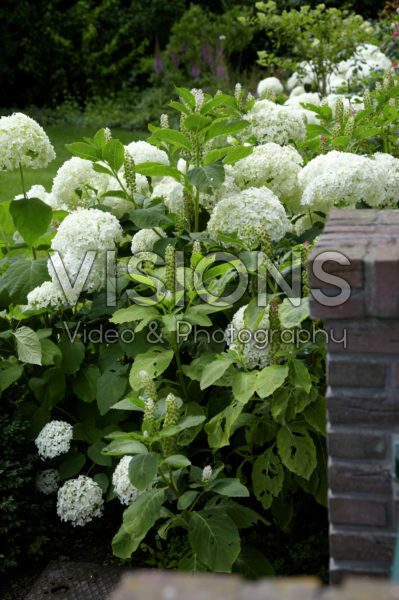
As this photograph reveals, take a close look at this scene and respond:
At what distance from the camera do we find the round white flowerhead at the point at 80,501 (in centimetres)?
260

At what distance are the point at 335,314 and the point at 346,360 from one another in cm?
11

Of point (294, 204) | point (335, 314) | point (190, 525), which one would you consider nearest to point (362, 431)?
point (335, 314)

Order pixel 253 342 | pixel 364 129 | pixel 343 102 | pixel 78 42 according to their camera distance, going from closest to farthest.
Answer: pixel 253 342 < pixel 364 129 < pixel 343 102 < pixel 78 42

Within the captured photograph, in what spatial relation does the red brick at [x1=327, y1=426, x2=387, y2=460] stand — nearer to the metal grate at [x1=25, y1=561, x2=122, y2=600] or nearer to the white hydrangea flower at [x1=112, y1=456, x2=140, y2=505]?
the white hydrangea flower at [x1=112, y1=456, x2=140, y2=505]

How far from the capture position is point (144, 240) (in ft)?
9.43

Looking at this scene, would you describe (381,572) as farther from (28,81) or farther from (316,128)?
(28,81)

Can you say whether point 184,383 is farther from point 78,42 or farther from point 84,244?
point 78,42

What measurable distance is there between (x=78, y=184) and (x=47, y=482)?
1.20 metres

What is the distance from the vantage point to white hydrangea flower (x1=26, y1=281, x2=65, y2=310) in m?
2.77

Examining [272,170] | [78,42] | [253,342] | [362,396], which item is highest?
[78,42]

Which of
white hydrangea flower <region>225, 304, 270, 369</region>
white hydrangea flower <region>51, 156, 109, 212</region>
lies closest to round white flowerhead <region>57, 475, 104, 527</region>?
white hydrangea flower <region>225, 304, 270, 369</region>

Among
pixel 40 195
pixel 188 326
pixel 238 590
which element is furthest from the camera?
pixel 40 195

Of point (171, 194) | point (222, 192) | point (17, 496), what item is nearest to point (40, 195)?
point (171, 194)

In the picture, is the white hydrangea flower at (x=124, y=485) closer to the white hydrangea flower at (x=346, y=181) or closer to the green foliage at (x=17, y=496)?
the green foliage at (x=17, y=496)
